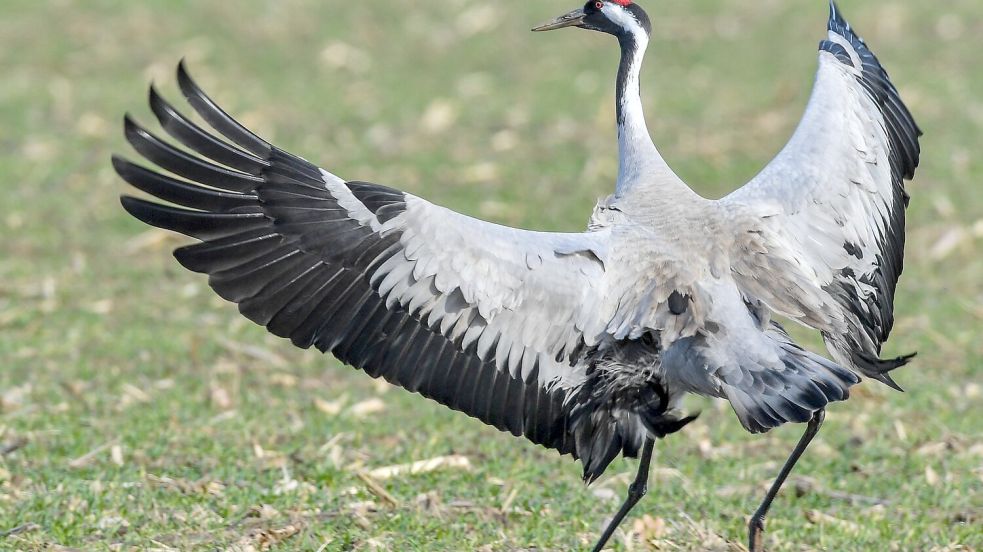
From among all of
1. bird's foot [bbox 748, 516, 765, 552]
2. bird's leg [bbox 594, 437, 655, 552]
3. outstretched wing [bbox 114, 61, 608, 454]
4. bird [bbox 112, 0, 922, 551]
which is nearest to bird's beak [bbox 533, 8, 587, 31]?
bird [bbox 112, 0, 922, 551]

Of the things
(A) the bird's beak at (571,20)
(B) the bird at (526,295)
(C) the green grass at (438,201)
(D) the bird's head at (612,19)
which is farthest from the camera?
(A) the bird's beak at (571,20)

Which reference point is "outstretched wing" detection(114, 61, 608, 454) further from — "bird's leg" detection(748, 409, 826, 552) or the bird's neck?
"bird's leg" detection(748, 409, 826, 552)

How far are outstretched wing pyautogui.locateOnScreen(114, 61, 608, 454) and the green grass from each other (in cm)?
79

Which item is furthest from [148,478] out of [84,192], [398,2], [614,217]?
[398,2]

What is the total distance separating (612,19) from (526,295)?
193 centimetres

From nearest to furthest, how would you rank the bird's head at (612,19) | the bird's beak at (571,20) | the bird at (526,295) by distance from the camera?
the bird at (526,295)
the bird's head at (612,19)
the bird's beak at (571,20)

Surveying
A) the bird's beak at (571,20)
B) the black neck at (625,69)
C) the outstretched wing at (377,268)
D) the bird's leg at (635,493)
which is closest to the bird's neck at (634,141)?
the black neck at (625,69)

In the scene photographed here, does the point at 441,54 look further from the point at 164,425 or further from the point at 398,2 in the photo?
the point at 164,425

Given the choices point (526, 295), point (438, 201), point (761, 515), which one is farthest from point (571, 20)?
point (438, 201)

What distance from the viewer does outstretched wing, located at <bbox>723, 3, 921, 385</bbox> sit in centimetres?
516

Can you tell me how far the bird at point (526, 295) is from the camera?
15.7 ft

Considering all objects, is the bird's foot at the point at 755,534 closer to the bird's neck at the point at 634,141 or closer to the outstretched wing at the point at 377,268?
the outstretched wing at the point at 377,268

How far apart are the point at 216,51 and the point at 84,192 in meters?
3.52

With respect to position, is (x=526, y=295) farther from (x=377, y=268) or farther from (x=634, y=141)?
(x=634, y=141)
